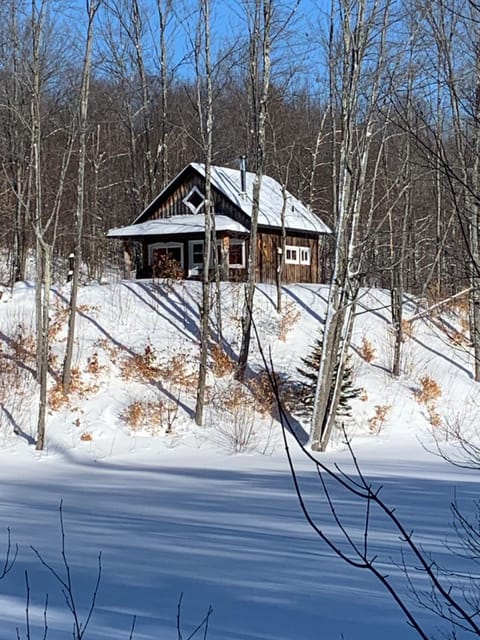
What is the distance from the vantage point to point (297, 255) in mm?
27984

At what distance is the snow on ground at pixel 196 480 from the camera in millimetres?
6625

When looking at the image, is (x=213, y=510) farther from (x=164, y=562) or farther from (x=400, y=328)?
(x=400, y=328)

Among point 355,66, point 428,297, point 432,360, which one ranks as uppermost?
point 355,66

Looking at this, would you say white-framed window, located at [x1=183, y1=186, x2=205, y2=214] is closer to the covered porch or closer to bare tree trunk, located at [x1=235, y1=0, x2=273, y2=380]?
the covered porch

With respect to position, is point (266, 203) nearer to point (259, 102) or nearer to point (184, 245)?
point (184, 245)

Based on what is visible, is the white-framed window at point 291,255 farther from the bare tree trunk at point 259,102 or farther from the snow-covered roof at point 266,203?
the bare tree trunk at point 259,102

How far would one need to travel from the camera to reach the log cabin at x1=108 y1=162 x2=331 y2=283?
2578cm

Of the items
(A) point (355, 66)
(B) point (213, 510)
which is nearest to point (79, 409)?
(B) point (213, 510)

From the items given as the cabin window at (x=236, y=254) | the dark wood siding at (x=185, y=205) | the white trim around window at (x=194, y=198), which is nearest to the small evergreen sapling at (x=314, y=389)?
the cabin window at (x=236, y=254)

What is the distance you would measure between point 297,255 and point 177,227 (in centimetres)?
462

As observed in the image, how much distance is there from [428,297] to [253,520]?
17.1m

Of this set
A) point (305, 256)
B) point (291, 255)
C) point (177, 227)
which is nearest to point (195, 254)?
point (177, 227)

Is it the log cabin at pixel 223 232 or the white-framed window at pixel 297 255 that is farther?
the white-framed window at pixel 297 255

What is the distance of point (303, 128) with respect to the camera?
3531 cm
